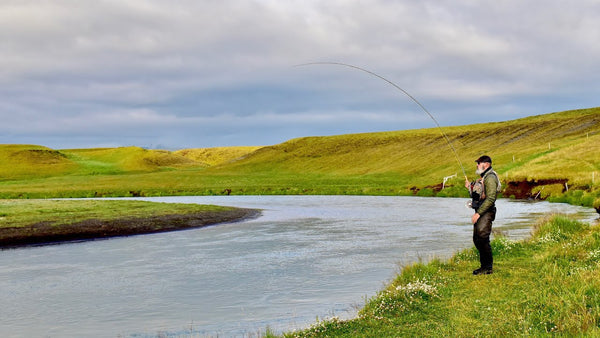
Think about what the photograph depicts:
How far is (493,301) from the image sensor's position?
9.85 metres

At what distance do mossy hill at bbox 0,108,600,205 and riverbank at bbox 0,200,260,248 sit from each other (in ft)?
79.4

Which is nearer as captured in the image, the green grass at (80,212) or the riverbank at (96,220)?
the riverbank at (96,220)

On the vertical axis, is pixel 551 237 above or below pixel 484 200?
below

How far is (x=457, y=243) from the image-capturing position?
844 inches

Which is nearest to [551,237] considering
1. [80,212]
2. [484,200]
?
[484,200]

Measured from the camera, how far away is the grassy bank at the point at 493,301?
796 cm

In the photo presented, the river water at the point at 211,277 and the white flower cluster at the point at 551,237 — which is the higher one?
the white flower cluster at the point at 551,237

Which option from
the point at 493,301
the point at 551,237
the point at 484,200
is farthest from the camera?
the point at 551,237

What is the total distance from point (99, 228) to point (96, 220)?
219 cm

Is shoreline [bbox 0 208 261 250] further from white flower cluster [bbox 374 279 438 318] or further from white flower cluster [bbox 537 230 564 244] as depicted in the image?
white flower cluster [bbox 537 230 564 244]

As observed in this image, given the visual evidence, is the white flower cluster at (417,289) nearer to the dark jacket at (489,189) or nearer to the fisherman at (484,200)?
the fisherman at (484,200)

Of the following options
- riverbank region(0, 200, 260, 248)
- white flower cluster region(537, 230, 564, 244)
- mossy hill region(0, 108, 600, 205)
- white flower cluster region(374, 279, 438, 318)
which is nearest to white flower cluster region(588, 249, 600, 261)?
white flower cluster region(537, 230, 564, 244)

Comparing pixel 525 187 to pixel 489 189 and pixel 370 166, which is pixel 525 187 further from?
pixel 370 166

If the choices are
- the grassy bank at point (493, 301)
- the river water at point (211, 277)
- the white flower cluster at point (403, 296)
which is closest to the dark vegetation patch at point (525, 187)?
the river water at point (211, 277)
